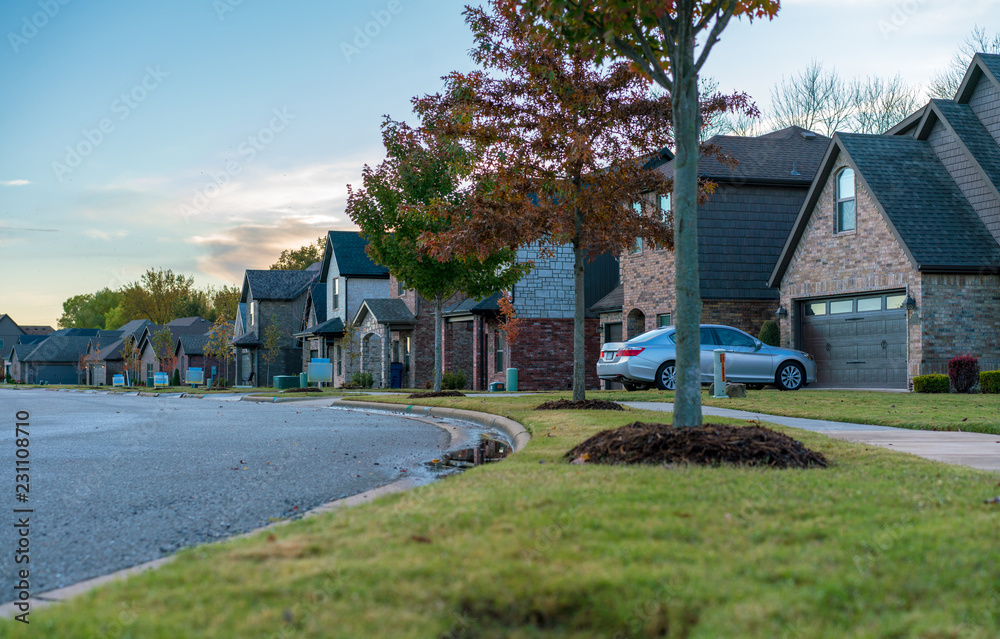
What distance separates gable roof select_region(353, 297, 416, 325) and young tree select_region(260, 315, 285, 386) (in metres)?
14.3

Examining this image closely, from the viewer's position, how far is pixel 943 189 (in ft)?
75.9

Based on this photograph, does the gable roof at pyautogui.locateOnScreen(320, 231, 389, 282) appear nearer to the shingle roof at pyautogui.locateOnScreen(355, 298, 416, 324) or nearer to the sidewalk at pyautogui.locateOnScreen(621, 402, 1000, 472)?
the shingle roof at pyautogui.locateOnScreen(355, 298, 416, 324)

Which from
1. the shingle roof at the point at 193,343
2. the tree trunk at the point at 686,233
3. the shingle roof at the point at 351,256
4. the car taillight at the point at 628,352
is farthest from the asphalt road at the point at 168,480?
the shingle roof at the point at 193,343

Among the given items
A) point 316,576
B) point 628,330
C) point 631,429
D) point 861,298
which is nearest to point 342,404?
point 628,330

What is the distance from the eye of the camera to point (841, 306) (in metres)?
24.2

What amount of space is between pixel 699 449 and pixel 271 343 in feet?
157

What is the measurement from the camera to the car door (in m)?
21.4

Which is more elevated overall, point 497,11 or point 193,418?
point 497,11

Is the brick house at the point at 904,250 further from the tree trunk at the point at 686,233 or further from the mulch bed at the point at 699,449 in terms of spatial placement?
the mulch bed at the point at 699,449

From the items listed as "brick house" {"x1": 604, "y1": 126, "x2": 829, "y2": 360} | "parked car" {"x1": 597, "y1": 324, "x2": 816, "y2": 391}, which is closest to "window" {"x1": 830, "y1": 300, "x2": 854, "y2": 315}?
"brick house" {"x1": 604, "y1": 126, "x2": 829, "y2": 360}

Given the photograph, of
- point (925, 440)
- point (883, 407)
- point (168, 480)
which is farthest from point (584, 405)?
point (168, 480)

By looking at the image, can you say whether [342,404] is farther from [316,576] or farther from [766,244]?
[316,576]

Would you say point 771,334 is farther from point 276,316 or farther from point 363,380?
point 276,316

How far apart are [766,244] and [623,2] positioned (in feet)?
71.3
